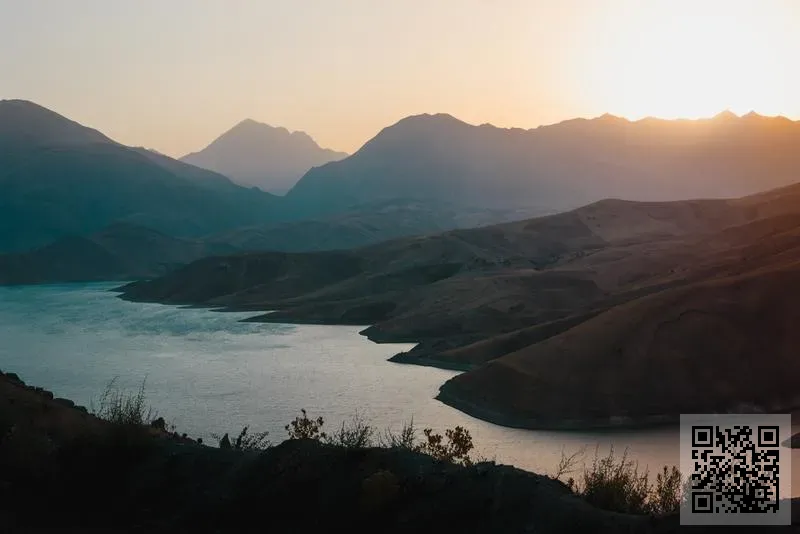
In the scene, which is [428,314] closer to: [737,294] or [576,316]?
[576,316]

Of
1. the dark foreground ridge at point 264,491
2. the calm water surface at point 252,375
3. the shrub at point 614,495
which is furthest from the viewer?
the calm water surface at point 252,375

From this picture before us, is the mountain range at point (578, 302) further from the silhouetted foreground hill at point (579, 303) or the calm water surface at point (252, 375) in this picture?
the calm water surface at point (252, 375)

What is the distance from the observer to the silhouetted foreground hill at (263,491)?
16.3 meters

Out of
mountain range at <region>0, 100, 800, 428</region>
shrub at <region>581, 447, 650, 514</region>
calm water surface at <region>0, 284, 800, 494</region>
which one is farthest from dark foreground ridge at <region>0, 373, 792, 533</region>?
mountain range at <region>0, 100, 800, 428</region>

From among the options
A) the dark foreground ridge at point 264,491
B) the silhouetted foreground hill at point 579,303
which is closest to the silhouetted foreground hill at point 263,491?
the dark foreground ridge at point 264,491

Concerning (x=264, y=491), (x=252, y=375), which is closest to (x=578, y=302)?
(x=252, y=375)

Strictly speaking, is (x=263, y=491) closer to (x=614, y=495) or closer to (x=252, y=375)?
(x=614, y=495)

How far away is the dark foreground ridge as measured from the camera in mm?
16281

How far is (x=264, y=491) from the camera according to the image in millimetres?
17828

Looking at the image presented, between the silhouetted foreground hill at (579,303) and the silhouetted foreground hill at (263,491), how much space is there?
1341 inches

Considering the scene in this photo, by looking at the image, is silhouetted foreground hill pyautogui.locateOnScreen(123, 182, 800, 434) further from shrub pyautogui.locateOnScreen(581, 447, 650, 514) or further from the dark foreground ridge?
the dark foreground ridge

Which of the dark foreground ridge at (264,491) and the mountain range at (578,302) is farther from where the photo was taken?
the mountain range at (578,302)

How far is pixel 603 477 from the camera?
66.1 feet

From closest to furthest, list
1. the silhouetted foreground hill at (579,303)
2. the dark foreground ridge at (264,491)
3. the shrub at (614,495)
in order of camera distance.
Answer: the dark foreground ridge at (264,491), the shrub at (614,495), the silhouetted foreground hill at (579,303)
